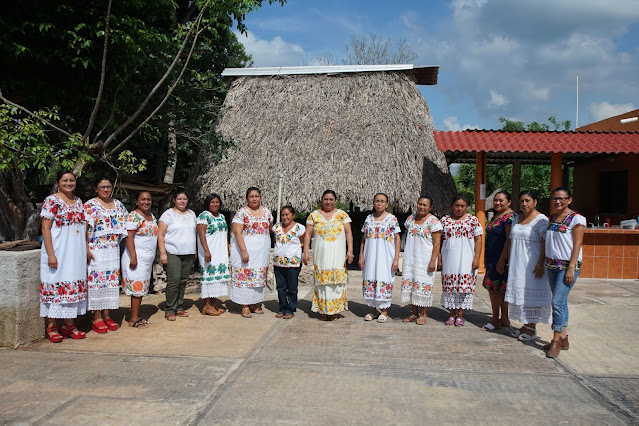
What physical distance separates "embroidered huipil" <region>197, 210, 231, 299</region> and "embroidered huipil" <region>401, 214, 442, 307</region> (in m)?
2.21

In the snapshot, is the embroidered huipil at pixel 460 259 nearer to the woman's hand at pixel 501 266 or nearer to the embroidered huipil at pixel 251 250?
the woman's hand at pixel 501 266

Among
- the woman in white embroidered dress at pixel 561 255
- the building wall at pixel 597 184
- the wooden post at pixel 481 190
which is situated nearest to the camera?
the woman in white embroidered dress at pixel 561 255

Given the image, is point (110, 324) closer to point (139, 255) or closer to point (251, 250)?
point (139, 255)

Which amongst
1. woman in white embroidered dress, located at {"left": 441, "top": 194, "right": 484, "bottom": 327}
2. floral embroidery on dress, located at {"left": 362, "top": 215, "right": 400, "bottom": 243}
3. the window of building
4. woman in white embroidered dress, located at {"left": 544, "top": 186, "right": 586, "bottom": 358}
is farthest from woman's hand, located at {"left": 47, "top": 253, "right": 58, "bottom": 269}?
the window of building

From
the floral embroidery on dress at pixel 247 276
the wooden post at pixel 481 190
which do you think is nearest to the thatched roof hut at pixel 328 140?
the wooden post at pixel 481 190

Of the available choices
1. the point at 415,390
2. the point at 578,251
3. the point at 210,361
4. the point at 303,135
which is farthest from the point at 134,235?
the point at 303,135

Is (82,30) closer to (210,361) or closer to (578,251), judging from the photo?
(210,361)

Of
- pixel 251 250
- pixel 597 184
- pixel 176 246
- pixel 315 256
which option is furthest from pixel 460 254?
pixel 597 184

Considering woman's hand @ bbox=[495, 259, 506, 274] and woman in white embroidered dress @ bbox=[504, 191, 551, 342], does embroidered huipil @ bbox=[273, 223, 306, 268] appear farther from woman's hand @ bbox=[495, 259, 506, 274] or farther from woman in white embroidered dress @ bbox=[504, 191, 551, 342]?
woman in white embroidered dress @ bbox=[504, 191, 551, 342]

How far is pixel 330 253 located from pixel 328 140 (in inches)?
196

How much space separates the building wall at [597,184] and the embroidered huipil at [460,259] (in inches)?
273

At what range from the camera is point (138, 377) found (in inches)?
155

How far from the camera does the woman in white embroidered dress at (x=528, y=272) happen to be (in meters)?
5.05

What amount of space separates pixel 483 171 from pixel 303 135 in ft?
12.2
